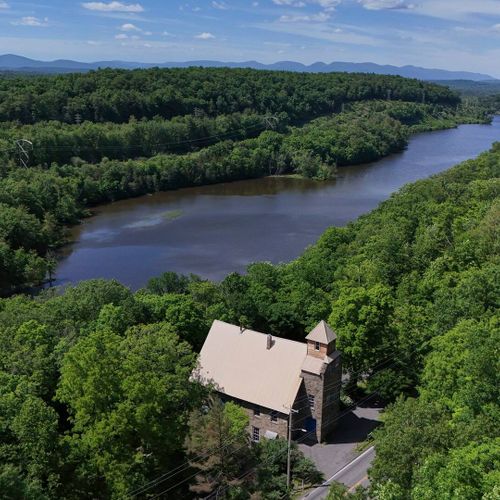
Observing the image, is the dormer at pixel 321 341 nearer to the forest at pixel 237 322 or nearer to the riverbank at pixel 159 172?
the forest at pixel 237 322

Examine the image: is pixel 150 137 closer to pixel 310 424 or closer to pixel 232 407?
pixel 310 424

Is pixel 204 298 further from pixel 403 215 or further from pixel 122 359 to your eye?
pixel 403 215

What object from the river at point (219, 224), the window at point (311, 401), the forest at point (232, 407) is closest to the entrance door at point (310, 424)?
the window at point (311, 401)

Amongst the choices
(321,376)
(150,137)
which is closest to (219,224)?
(150,137)

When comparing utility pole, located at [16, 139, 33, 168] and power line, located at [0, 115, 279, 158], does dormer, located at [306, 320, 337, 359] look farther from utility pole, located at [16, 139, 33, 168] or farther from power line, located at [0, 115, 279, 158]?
power line, located at [0, 115, 279, 158]

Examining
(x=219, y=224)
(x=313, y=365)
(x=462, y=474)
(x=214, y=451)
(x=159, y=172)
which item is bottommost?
(x=219, y=224)

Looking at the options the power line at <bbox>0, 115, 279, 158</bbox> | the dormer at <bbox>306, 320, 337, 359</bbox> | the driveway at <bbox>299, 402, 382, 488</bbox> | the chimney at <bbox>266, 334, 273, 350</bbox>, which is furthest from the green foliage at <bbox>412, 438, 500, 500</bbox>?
the power line at <bbox>0, 115, 279, 158</bbox>
